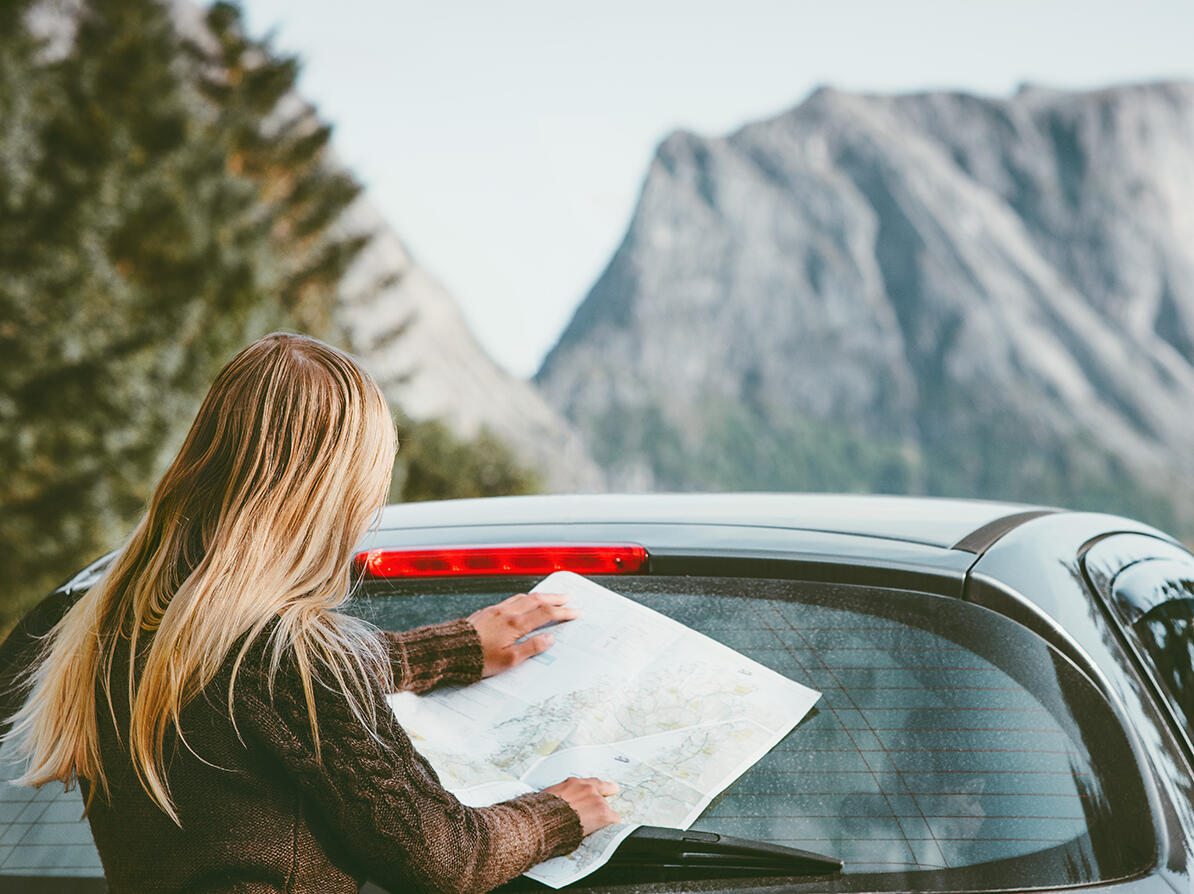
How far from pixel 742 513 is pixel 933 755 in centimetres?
62

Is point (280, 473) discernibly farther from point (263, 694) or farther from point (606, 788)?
point (606, 788)

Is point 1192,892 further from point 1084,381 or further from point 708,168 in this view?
point 708,168

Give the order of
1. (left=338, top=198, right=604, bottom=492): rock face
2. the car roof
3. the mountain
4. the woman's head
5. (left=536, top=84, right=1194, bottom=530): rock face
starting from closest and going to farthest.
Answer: the woman's head → the car roof → the mountain → (left=338, top=198, right=604, bottom=492): rock face → (left=536, top=84, right=1194, bottom=530): rock face

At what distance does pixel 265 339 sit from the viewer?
1.42 metres

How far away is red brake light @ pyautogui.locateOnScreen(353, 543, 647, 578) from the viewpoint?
5.29ft

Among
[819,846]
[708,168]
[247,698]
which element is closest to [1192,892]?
[819,846]

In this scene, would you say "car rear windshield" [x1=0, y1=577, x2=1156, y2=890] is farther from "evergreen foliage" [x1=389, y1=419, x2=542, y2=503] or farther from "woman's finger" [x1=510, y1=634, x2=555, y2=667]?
"evergreen foliage" [x1=389, y1=419, x2=542, y2=503]

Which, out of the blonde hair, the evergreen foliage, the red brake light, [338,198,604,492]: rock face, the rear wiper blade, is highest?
the blonde hair

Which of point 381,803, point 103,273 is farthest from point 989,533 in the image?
point 103,273

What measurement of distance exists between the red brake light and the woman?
0.29 metres

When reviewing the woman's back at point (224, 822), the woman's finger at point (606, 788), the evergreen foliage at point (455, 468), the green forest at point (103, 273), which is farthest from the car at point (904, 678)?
the evergreen foliage at point (455, 468)

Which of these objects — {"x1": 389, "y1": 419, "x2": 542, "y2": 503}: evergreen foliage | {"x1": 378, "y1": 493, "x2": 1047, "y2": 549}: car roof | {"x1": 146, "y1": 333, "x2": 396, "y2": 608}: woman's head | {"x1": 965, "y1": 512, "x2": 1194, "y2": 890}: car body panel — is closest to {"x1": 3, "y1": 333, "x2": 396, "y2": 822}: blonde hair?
{"x1": 146, "y1": 333, "x2": 396, "y2": 608}: woman's head

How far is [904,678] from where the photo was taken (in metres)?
1.39

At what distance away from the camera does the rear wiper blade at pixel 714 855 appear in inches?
48.6
